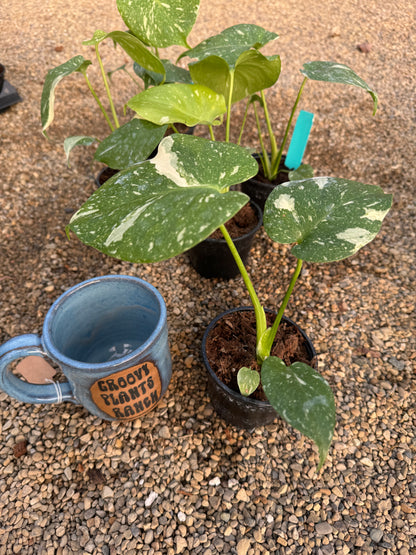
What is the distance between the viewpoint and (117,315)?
94 centimetres

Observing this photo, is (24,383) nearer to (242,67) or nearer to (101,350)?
(101,350)

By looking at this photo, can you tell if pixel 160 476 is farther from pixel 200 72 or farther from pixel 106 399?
pixel 200 72

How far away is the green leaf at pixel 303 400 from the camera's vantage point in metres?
0.55

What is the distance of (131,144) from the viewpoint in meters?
0.97

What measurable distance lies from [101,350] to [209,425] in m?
0.34

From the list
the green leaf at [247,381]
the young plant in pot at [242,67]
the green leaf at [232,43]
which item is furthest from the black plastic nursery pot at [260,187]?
the green leaf at [247,381]

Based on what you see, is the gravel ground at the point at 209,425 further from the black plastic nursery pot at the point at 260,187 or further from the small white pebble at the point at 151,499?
the black plastic nursery pot at the point at 260,187

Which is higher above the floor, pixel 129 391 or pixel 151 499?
pixel 129 391

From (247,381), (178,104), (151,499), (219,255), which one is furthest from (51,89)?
(151,499)

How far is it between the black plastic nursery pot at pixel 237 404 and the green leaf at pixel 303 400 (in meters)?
0.14

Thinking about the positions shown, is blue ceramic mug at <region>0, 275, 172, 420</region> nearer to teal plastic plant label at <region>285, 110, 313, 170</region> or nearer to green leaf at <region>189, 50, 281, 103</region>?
green leaf at <region>189, 50, 281, 103</region>

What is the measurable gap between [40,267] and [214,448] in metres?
0.86

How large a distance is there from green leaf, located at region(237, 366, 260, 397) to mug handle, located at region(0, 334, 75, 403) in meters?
0.37

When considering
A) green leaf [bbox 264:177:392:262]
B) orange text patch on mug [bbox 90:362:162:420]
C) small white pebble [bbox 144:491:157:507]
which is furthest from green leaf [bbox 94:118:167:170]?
small white pebble [bbox 144:491:157:507]
